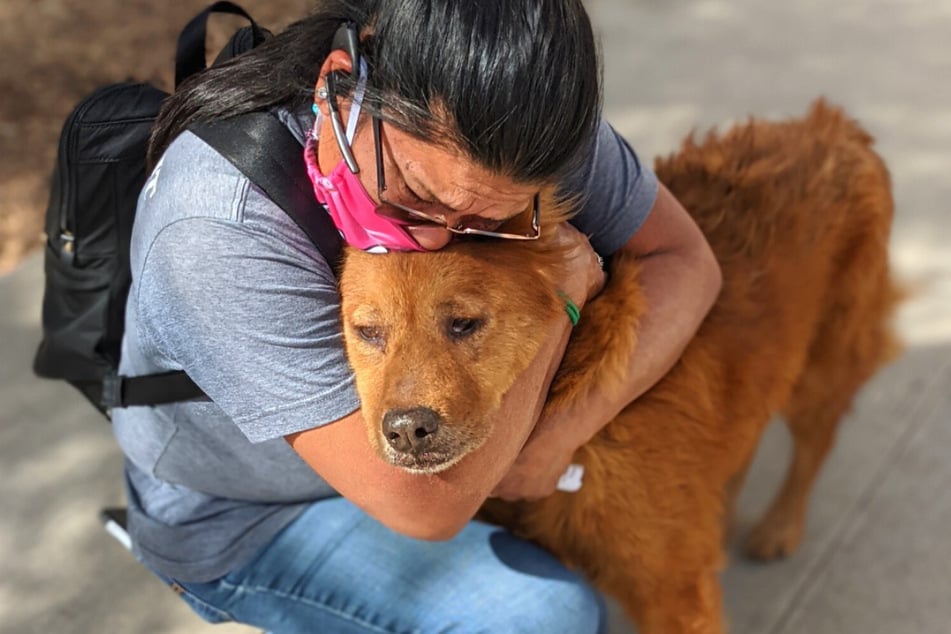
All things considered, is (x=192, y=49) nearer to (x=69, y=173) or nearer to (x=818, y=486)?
(x=69, y=173)

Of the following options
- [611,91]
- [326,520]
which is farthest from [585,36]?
[611,91]

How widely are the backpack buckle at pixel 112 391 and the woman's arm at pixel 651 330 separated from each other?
30.8 inches

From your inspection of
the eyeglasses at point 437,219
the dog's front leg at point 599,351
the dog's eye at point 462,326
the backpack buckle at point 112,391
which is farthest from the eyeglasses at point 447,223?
the backpack buckle at point 112,391

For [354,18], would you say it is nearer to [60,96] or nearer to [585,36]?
[585,36]

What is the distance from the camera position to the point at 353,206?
1.55 m

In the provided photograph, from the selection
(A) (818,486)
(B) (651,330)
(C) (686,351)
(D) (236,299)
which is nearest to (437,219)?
(D) (236,299)

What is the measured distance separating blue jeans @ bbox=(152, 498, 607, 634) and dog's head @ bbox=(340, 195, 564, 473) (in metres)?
0.50

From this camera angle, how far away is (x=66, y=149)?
1.94 metres

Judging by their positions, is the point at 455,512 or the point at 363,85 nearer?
the point at 363,85

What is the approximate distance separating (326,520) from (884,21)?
14.2 ft

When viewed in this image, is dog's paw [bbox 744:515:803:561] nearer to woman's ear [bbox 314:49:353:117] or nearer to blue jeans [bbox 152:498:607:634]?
blue jeans [bbox 152:498:607:634]

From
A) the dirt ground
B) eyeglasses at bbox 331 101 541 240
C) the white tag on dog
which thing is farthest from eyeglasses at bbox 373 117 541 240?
the dirt ground

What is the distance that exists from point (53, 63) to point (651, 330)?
3.52 meters

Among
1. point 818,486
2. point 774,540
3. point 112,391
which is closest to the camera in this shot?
point 112,391
